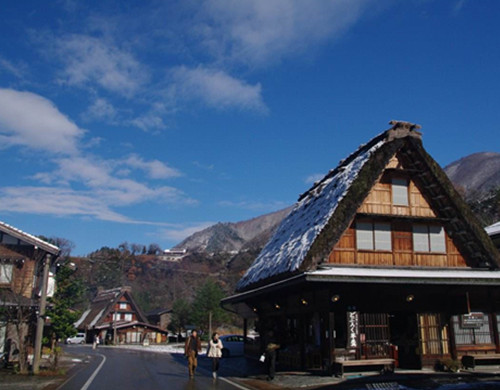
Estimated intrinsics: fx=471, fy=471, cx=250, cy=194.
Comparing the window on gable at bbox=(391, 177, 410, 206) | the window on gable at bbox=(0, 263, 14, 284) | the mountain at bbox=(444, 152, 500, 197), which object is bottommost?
the window on gable at bbox=(0, 263, 14, 284)

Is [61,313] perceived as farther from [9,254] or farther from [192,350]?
[192,350]

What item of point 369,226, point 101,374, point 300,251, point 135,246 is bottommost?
point 101,374

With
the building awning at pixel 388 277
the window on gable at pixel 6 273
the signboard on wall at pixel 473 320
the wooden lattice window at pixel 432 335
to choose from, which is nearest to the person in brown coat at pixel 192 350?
the building awning at pixel 388 277

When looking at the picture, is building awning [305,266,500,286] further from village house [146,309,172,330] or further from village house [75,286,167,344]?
village house [146,309,172,330]

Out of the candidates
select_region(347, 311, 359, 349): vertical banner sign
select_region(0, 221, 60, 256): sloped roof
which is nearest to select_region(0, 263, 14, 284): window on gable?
select_region(0, 221, 60, 256): sloped roof

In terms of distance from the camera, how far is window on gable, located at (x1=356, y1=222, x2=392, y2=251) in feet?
60.0

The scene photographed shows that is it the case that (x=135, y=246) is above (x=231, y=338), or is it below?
above

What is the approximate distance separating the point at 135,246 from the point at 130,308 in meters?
76.1

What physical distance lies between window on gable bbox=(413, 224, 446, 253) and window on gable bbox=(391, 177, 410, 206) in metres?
1.16

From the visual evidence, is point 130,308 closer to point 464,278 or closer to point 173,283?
point 173,283

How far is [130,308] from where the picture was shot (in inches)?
2534

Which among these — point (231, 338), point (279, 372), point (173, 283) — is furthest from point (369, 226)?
point (173, 283)

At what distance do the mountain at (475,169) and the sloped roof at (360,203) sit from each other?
118583 mm

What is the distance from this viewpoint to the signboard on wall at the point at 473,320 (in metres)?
18.3
